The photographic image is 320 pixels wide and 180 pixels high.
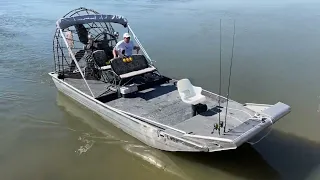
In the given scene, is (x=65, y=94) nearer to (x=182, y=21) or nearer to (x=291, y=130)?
(x=291, y=130)

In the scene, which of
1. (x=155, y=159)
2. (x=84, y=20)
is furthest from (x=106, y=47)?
(x=155, y=159)

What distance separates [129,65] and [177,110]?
2270 mm

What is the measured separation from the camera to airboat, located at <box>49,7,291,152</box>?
671cm

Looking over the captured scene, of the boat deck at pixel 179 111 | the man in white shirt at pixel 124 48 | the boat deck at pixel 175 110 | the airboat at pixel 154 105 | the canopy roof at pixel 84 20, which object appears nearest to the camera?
the airboat at pixel 154 105

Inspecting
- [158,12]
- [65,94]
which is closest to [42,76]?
[65,94]

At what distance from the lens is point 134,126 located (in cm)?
780

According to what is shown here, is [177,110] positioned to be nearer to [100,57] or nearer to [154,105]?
[154,105]

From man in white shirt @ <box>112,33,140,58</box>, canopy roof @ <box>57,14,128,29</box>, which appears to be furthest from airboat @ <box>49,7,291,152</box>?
man in white shirt @ <box>112,33,140,58</box>

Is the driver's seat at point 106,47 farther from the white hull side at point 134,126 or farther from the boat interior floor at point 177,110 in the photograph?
the white hull side at point 134,126

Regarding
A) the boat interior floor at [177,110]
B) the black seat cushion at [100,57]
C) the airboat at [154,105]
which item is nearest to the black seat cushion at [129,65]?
the airboat at [154,105]

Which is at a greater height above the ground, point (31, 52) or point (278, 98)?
point (31, 52)

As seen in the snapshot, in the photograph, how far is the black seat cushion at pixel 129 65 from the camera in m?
9.39

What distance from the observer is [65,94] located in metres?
10.9

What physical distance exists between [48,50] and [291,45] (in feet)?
36.2
